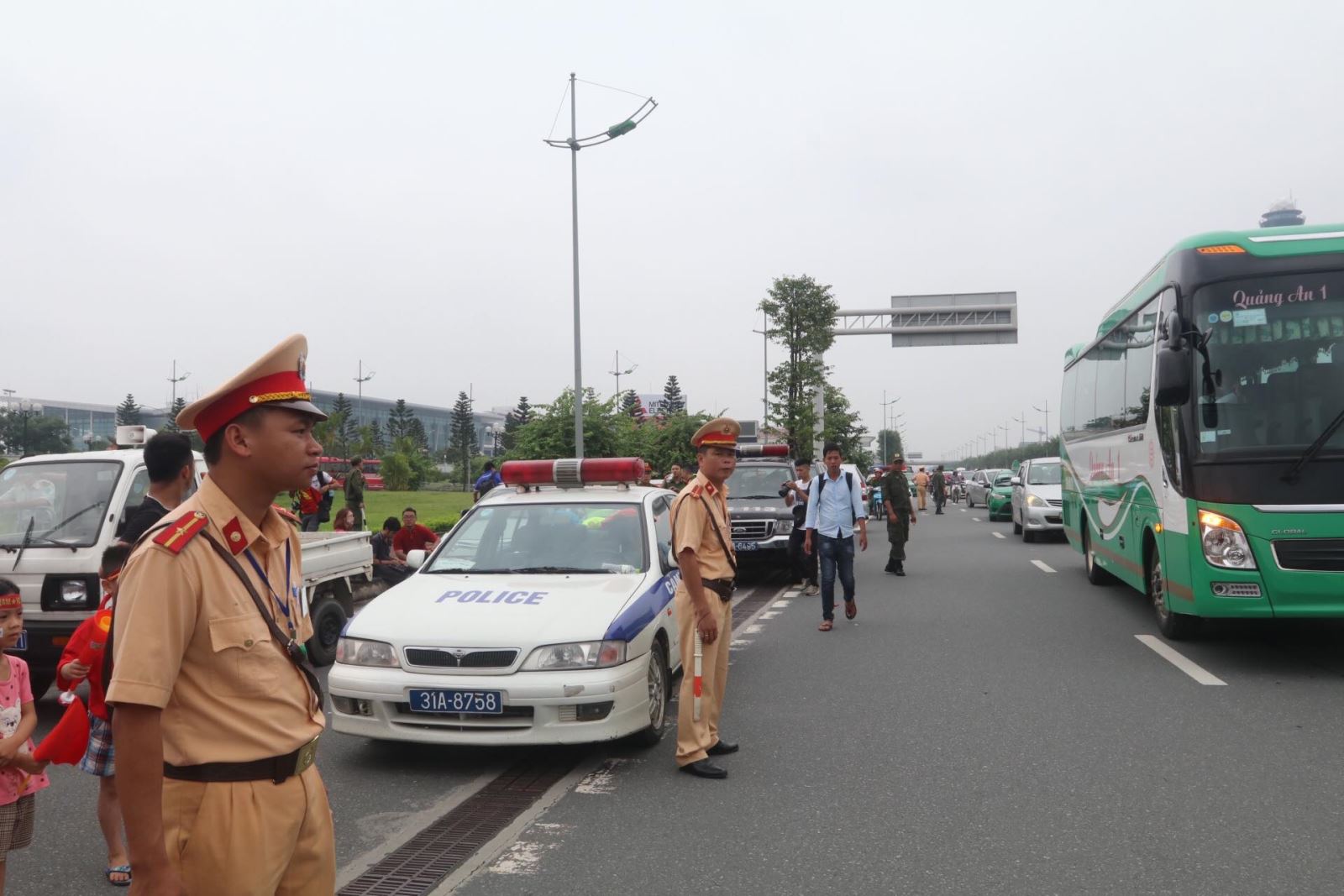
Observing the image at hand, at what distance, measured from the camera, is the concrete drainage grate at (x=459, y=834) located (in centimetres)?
443

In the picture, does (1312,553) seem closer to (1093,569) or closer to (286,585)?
(1093,569)

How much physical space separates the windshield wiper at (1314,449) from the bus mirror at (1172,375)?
899 mm

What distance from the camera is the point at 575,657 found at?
5.97 metres

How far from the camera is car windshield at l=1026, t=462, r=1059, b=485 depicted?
23141mm

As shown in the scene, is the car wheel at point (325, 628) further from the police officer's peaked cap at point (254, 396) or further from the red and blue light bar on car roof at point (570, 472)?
the police officer's peaked cap at point (254, 396)

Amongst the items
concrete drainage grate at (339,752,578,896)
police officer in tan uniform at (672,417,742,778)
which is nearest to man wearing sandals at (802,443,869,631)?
police officer in tan uniform at (672,417,742,778)

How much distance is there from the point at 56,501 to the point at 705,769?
5356 mm

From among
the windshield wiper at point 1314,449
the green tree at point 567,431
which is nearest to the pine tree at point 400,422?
the green tree at point 567,431

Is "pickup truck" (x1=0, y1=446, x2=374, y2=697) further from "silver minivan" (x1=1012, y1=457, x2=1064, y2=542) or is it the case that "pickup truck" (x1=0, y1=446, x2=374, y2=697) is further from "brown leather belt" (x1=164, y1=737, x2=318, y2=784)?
"silver minivan" (x1=1012, y1=457, x2=1064, y2=542)

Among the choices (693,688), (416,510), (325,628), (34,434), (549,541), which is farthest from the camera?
(34,434)

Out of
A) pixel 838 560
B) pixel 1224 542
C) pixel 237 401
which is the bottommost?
pixel 838 560

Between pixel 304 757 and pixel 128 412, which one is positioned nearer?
pixel 304 757

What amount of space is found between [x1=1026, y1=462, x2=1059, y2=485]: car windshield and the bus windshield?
1488cm

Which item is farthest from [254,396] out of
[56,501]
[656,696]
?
[56,501]
